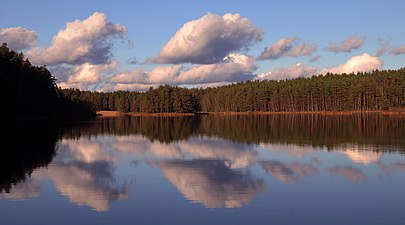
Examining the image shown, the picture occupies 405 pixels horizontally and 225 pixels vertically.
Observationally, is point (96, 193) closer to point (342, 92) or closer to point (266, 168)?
point (266, 168)

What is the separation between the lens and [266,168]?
2838 centimetres

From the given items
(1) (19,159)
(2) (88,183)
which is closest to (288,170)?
(2) (88,183)

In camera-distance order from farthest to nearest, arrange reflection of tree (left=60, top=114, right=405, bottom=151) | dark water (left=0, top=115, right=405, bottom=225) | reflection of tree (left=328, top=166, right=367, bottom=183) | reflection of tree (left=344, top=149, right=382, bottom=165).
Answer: reflection of tree (left=60, top=114, right=405, bottom=151), reflection of tree (left=344, top=149, right=382, bottom=165), reflection of tree (left=328, top=166, right=367, bottom=183), dark water (left=0, top=115, right=405, bottom=225)

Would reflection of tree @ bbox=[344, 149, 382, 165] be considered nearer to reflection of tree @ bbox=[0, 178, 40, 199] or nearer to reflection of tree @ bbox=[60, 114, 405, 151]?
reflection of tree @ bbox=[60, 114, 405, 151]

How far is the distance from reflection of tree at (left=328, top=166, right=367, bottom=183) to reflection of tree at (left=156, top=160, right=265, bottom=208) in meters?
4.94

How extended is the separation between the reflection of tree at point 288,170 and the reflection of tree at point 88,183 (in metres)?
8.84

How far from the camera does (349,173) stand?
2616cm

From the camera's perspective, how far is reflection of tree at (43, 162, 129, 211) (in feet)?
66.0

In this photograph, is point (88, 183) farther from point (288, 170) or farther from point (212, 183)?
point (288, 170)

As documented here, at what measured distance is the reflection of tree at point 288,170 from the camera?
2503 centimetres

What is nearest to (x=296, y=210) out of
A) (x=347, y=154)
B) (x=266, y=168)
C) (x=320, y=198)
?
(x=320, y=198)

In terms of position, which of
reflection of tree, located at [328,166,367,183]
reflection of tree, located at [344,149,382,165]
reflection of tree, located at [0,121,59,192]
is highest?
reflection of tree, located at [0,121,59,192]

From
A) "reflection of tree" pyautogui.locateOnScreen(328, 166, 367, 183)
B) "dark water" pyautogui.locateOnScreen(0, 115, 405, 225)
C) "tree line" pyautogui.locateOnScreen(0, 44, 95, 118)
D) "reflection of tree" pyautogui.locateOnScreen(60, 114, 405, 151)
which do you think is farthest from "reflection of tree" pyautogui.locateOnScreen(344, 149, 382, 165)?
"tree line" pyautogui.locateOnScreen(0, 44, 95, 118)

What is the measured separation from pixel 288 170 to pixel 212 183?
241 inches
